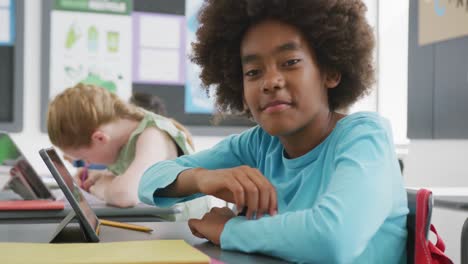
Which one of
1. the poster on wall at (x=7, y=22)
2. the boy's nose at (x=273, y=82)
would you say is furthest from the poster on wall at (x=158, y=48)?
the boy's nose at (x=273, y=82)

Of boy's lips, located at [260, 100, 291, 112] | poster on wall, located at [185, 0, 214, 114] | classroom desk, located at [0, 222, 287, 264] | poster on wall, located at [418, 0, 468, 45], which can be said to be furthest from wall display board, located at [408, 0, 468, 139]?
classroom desk, located at [0, 222, 287, 264]

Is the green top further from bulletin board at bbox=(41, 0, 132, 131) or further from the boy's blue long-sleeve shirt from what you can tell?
bulletin board at bbox=(41, 0, 132, 131)

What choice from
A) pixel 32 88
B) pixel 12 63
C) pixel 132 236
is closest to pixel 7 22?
pixel 12 63

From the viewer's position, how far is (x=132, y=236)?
90 cm

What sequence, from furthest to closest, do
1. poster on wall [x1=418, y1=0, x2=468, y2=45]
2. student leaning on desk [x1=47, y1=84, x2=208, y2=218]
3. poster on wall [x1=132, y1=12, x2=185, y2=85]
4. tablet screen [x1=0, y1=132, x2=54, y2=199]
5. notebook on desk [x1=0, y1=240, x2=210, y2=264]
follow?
poster on wall [x1=132, y1=12, x2=185, y2=85] < poster on wall [x1=418, y1=0, x2=468, y2=45] < student leaning on desk [x1=47, y1=84, x2=208, y2=218] < tablet screen [x1=0, y1=132, x2=54, y2=199] < notebook on desk [x1=0, y1=240, x2=210, y2=264]

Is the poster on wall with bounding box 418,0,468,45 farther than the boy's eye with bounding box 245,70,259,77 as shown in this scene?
Yes

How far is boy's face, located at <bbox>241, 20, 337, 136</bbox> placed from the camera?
927 mm

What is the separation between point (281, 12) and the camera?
99cm

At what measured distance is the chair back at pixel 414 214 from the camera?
84 centimetres

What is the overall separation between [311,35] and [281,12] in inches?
2.6

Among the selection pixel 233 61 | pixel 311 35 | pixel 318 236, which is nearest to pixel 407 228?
pixel 318 236

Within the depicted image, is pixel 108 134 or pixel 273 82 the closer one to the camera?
pixel 273 82

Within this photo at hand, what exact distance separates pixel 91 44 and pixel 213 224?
2364 millimetres

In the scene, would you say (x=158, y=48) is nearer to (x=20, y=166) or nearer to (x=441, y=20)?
(x=441, y=20)
